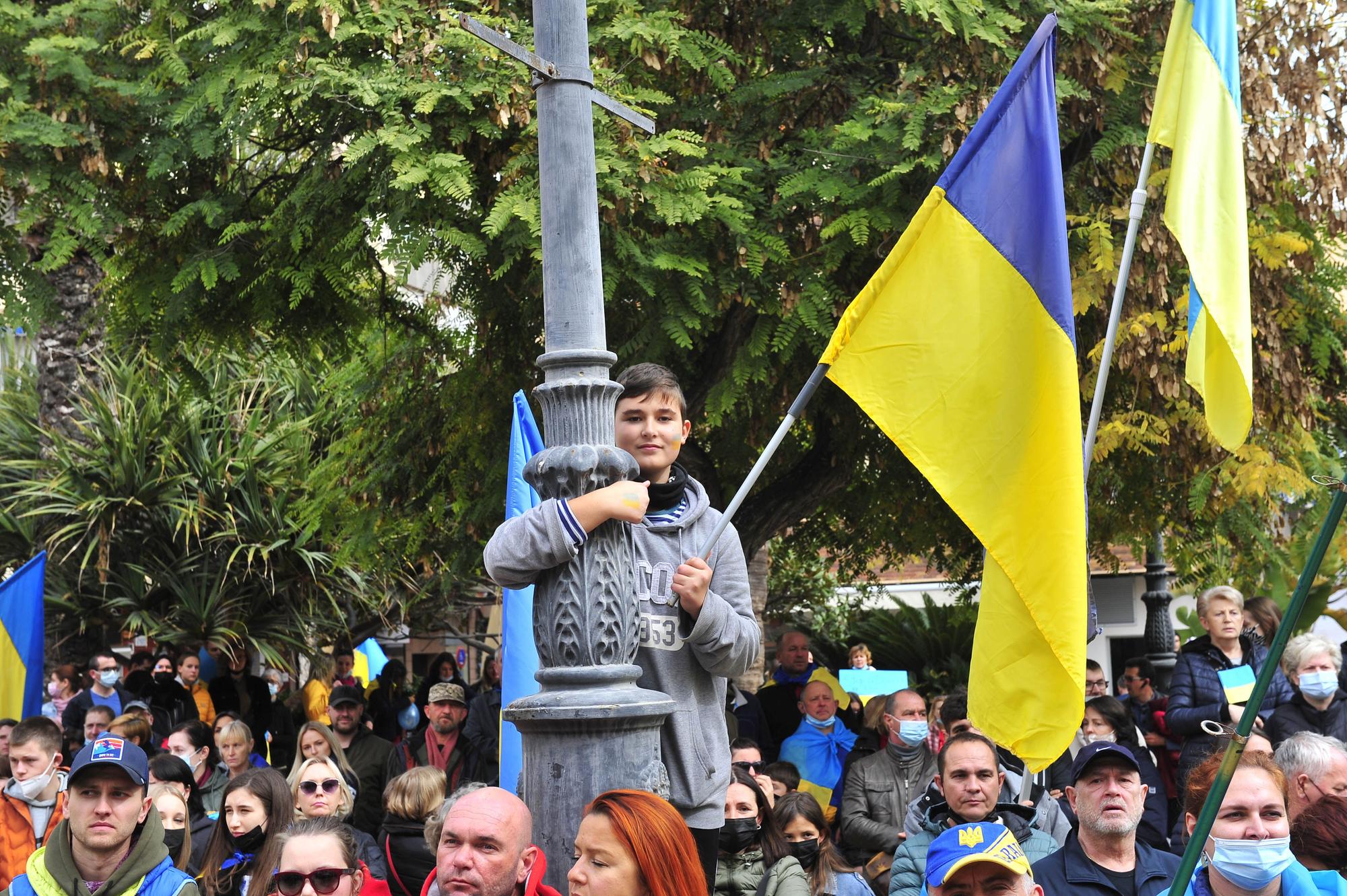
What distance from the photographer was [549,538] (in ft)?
12.2

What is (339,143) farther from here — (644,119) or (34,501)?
(34,501)

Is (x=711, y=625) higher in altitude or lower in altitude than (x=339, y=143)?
lower

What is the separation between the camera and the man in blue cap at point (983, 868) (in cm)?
404

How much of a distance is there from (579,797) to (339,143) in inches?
243

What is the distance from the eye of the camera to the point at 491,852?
3.88 metres

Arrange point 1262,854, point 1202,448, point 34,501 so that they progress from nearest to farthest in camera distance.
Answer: point 1262,854
point 1202,448
point 34,501

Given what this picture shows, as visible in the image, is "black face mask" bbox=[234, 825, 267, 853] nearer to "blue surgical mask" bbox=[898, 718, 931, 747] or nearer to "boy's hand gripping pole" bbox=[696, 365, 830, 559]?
"blue surgical mask" bbox=[898, 718, 931, 747]

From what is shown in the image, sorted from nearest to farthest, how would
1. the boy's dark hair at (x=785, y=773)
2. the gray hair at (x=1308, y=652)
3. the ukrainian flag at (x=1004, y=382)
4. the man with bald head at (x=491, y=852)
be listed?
the man with bald head at (x=491, y=852), the ukrainian flag at (x=1004, y=382), the gray hair at (x=1308, y=652), the boy's dark hair at (x=785, y=773)

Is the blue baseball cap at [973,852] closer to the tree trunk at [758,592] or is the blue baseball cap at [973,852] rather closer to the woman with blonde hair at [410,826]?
the woman with blonde hair at [410,826]

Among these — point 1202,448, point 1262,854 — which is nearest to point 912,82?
point 1202,448

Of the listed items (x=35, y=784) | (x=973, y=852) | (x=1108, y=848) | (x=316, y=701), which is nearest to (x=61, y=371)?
(x=316, y=701)

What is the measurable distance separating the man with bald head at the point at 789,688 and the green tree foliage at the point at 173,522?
26.7 ft

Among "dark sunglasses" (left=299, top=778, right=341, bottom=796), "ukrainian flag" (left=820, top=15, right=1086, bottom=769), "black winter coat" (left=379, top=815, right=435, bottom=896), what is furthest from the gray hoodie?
"dark sunglasses" (left=299, top=778, right=341, bottom=796)

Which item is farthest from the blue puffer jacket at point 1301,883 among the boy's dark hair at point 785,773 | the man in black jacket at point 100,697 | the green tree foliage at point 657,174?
the man in black jacket at point 100,697
